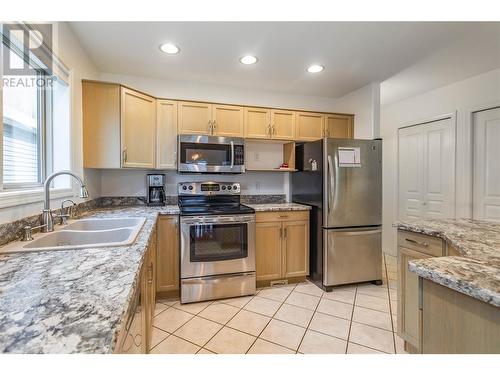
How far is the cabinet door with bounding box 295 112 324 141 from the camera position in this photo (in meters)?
3.12

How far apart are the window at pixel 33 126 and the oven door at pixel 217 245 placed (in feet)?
3.64

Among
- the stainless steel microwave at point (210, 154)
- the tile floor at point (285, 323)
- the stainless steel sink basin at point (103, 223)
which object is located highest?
the stainless steel microwave at point (210, 154)

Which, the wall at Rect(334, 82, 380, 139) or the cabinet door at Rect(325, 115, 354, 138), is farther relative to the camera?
the cabinet door at Rect(325, 115, 354, 138)

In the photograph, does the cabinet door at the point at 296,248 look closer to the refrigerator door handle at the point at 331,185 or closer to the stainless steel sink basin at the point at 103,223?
the refrigerator door handle at the point at 331,185

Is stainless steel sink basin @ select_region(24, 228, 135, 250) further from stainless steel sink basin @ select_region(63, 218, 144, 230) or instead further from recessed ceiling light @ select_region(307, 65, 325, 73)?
recessed ceiling light @ select_region(307, 65, 325, 73)

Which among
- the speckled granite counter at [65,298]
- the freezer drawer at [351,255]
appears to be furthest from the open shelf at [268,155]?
the speckled granite counter at [65,298]

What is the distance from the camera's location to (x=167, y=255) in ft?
7.97

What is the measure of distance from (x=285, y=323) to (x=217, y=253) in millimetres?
882

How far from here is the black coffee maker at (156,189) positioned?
280 cm

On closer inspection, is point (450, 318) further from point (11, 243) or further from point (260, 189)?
point (260, 189)

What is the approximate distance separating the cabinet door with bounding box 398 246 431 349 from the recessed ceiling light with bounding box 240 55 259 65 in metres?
2.03

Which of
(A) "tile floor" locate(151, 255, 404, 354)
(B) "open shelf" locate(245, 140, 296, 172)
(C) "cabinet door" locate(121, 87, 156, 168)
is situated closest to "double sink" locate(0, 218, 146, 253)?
(C) "cabinet door" locate(121, 87, 156, 168)
